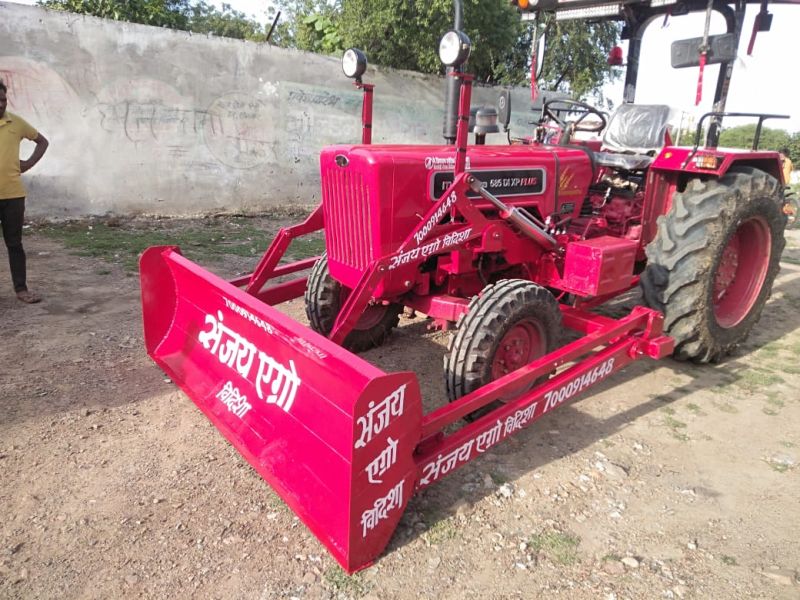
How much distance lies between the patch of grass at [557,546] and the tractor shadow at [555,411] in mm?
328

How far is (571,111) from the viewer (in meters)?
4.81

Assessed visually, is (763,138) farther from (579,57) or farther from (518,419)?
(518,419)

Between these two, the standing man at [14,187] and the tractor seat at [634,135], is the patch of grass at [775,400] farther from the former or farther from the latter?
the standing man at [14,187]

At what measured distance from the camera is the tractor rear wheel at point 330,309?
12.6 feet

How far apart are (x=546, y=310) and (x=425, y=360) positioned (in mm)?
1154

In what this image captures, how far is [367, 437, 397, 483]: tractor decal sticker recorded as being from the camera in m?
2.09

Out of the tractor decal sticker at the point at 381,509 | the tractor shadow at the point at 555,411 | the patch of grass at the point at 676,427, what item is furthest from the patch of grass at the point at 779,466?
the tractor decal sticker at the point at 381,509

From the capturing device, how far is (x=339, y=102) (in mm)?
9992

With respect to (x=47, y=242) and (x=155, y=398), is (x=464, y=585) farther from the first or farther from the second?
(x=47, y=242)

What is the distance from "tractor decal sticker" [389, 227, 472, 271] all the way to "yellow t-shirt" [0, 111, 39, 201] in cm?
368

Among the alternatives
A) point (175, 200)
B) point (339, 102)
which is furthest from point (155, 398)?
point (339, 102)

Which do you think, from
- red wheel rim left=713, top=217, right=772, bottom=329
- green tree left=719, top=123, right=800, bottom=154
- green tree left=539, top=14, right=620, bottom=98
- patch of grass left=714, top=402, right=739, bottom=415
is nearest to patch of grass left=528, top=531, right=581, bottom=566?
patch of grass left=714, top=402, right=739, bottom=415

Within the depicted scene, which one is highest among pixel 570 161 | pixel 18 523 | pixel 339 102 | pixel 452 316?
pixel 339 102

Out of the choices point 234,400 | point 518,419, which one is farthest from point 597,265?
point 234,400
